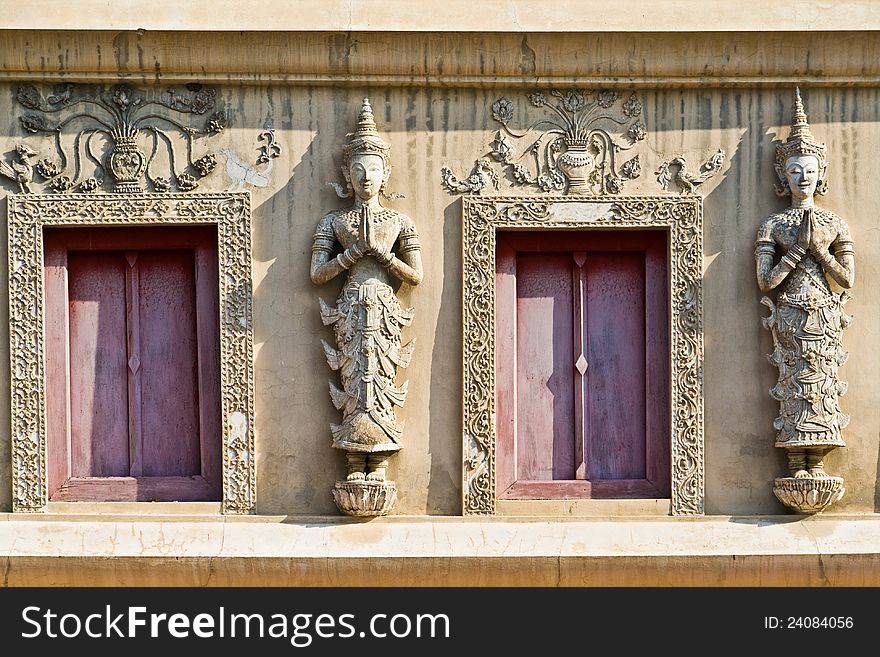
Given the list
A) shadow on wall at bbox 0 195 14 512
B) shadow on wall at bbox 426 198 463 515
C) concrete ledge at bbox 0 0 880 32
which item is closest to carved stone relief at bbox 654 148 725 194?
concrete ledge at bbox 0 0 880 32

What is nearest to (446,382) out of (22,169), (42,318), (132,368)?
(132,368)

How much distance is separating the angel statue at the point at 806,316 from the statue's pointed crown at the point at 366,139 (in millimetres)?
2162

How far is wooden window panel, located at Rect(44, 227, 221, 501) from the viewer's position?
1020 centimetres

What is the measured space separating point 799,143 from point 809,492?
6.31 feet

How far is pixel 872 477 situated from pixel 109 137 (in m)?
4.69

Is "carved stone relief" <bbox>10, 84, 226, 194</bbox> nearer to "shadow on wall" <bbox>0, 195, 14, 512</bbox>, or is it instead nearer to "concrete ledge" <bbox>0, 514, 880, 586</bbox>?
"shadow on wall" <bbox>0, 195, 14, 512</bbox>

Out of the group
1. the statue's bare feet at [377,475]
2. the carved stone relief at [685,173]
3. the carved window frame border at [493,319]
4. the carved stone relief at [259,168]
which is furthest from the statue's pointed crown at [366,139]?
the statue's bare feet at [377,475]

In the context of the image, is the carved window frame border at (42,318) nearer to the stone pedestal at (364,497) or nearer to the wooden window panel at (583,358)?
the stone pedestal at (364,497)

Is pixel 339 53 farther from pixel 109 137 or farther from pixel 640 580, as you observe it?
pixel 640 580

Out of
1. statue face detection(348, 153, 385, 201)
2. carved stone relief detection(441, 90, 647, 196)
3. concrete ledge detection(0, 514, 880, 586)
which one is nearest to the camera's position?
concrete ledge detection(0, 514, 880, 586)

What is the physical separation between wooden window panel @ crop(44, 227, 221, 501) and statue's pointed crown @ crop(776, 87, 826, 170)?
3224 mm

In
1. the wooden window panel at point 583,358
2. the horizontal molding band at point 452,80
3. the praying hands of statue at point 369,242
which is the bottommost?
the wooden window panel at point 583,358

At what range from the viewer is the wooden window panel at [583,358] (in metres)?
10.2

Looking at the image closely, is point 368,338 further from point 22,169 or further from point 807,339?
point 807,339
